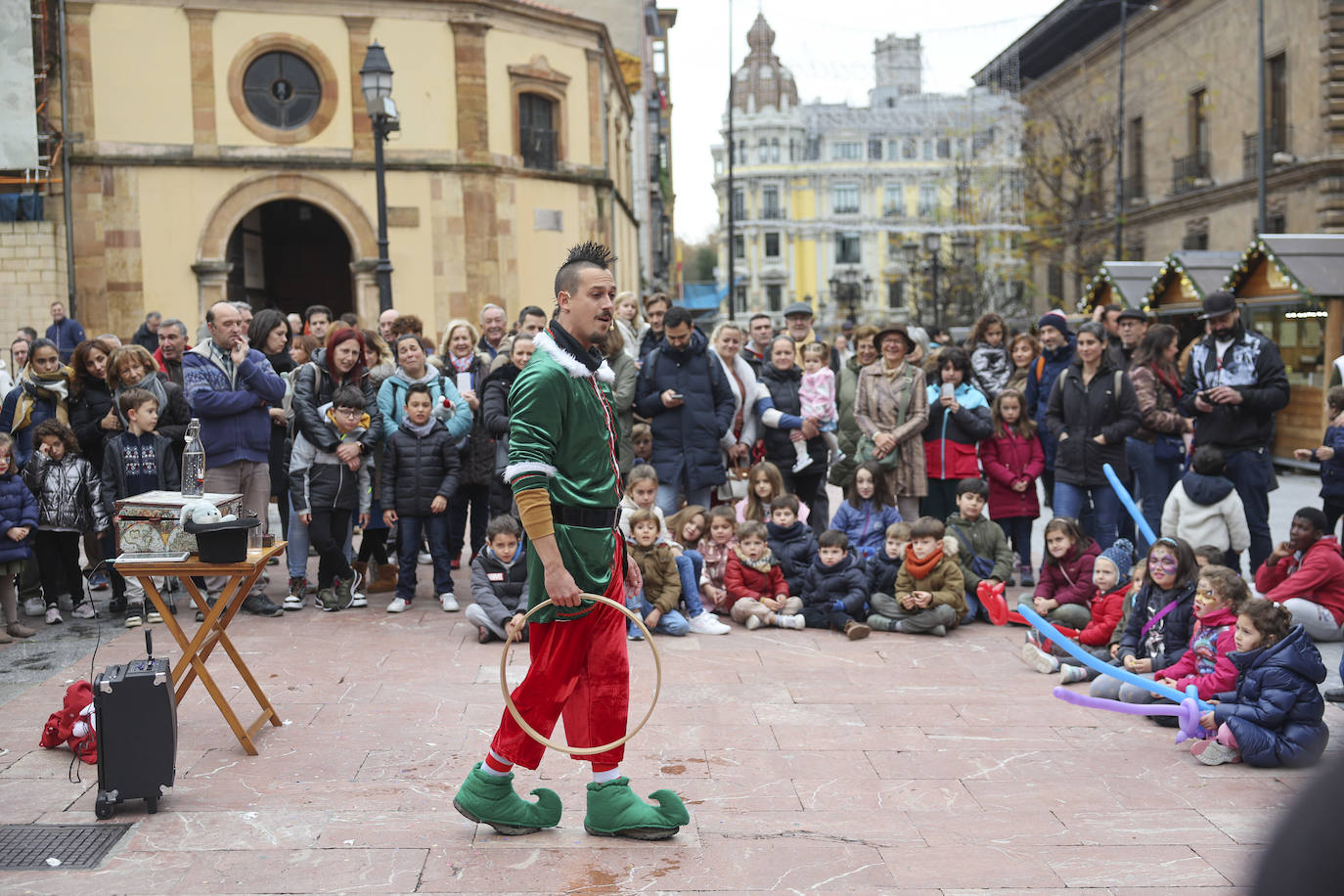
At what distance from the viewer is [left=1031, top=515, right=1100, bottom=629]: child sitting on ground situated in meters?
8.39

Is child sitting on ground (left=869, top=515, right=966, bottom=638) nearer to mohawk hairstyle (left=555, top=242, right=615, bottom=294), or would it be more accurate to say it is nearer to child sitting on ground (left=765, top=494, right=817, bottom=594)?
child sitting on ground (left=765, top=494, right=817, bottom=594)

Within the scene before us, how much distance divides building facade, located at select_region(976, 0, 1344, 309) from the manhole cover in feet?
102

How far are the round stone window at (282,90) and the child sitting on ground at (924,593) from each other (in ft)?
59.8

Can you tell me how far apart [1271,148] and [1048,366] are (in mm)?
26330

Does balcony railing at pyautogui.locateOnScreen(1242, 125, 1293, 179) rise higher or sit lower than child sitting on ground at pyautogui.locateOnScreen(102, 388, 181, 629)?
higher

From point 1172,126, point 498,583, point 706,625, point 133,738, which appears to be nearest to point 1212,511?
point 706,625

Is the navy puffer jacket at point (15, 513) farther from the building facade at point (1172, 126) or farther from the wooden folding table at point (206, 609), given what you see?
the building facade at point (1172, 126)

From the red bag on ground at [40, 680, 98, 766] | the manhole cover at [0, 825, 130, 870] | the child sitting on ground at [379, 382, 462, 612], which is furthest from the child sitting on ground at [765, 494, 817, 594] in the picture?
the manhole cover at [0, 825, 130, 870]

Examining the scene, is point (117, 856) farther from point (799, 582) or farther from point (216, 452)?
point (799, 582)

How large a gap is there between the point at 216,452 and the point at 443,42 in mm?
17095

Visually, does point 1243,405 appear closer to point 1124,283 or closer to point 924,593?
point 924,593

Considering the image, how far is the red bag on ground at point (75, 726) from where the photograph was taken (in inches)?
225

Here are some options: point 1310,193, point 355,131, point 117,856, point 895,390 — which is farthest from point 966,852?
point 1310,193

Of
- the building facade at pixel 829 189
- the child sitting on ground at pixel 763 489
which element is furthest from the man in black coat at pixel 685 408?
the building facade at pixel 829 189
